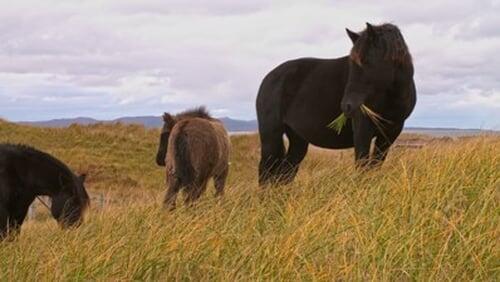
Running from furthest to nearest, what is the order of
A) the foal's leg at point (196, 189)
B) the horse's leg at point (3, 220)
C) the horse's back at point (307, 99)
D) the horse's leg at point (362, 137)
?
the foal's leg at point (196, 189) → the horse's back at point (307, 99) → the horse's leg at point (362, 137) → the horse's leg at point (3, 220)

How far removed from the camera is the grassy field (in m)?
4.33

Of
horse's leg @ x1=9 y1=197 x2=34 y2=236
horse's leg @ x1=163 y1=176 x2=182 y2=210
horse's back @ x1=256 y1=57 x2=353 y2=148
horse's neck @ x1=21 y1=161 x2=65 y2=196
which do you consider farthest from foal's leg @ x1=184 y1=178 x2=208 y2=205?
horse's leg @ x1=9 y1=197 x2=34 y2=236

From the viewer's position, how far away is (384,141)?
7602 millimetres

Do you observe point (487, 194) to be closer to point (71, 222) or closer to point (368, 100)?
point (368, 100)

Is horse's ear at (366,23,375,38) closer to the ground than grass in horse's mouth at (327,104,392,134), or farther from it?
farther from it

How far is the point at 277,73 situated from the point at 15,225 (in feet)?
12.3

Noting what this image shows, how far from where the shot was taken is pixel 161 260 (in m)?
4.79

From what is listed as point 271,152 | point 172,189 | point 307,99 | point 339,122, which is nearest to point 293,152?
point 271,152

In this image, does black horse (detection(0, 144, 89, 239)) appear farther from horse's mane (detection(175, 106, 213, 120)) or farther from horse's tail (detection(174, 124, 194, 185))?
horse's mane (detection(175, 106, 213, 120))

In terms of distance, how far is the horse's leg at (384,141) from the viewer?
7.45 m

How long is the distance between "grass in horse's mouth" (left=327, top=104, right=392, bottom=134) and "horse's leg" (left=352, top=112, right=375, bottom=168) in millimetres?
79

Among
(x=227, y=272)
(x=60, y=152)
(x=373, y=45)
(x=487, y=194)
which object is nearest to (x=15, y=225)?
(x=227, y=272)

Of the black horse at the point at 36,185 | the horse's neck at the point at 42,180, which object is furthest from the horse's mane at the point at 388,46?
the horse's neck at the point at 42,180

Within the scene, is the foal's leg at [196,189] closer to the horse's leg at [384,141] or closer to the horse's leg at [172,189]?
the horse's leg at [172,189]
